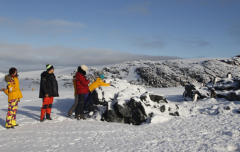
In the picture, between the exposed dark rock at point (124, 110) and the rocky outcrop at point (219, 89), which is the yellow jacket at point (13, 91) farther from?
the rocky outcrop at point (219, 89)

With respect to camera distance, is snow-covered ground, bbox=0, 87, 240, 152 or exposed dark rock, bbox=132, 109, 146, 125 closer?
snow-covered ground, bbox=0, 87, 240, 152

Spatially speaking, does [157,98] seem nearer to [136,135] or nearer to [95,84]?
[95,84]

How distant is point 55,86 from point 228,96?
304 inches

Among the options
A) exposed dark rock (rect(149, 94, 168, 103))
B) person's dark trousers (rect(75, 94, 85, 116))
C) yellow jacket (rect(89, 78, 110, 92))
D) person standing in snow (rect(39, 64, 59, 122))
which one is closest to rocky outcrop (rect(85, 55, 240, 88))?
yellow jacket (rect(89, 78, 110, 92))

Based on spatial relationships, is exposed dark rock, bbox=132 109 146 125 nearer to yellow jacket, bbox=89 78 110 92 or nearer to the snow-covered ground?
the snow-covered ground

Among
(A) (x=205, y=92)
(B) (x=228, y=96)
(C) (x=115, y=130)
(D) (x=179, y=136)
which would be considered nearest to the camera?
(D) (x=179, y=136)

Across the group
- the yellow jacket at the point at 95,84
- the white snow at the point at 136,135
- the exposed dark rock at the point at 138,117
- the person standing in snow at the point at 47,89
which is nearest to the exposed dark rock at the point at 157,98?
the white snow at the point at 136,135

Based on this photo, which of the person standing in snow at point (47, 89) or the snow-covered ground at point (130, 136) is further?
the person standing in snow at point (47, 89)

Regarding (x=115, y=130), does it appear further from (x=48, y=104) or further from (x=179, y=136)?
(x=48, y=104)

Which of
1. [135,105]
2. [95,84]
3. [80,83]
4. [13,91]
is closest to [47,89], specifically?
[13,91]

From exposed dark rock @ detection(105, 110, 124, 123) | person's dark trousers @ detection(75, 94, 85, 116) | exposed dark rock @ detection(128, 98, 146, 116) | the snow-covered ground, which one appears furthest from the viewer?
person's dark trousers @ detection(75, 94, 85, 116)

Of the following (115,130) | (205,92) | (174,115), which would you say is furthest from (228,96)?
(115,130)

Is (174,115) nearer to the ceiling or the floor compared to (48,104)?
nearer to the floor

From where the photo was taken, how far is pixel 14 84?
5430 millimetres
